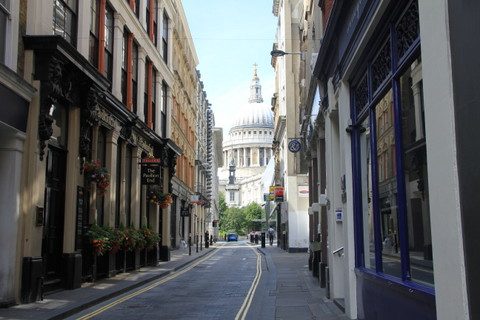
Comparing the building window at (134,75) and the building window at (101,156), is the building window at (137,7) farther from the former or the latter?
the building window at (101,156)

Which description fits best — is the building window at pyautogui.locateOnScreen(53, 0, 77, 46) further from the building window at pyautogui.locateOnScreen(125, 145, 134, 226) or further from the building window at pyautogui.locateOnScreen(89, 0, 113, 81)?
the building window at pyautogui.locateOnScreen(125, 145, 134, 226)

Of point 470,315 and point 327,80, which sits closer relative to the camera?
point 470,315

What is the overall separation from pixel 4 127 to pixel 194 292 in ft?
24.0

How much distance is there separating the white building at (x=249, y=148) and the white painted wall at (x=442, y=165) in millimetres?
150230

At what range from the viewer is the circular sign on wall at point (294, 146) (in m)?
31.3

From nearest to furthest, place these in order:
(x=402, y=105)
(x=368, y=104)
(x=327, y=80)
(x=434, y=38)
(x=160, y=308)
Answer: (x=434, y=38)
(x=402, y=105)
(x=368, y=104)
(x=160, y=308)
(x=327, y=80)

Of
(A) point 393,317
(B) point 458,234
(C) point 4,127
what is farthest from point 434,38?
(C) point 4,127

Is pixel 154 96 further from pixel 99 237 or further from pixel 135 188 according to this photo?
pixel 99 237

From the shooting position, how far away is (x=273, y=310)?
12430 mm

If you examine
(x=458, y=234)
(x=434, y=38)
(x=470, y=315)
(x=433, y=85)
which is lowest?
(x=470, y=315)

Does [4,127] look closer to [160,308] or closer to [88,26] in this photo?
[160,308]

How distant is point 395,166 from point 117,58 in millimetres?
15438

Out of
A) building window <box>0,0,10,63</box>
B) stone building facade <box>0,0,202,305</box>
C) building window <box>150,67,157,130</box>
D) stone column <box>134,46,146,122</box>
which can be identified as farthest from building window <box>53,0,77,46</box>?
building window <box>150,67,157,130</box>

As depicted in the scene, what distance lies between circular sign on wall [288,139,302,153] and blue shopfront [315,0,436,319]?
1991 centimetres
